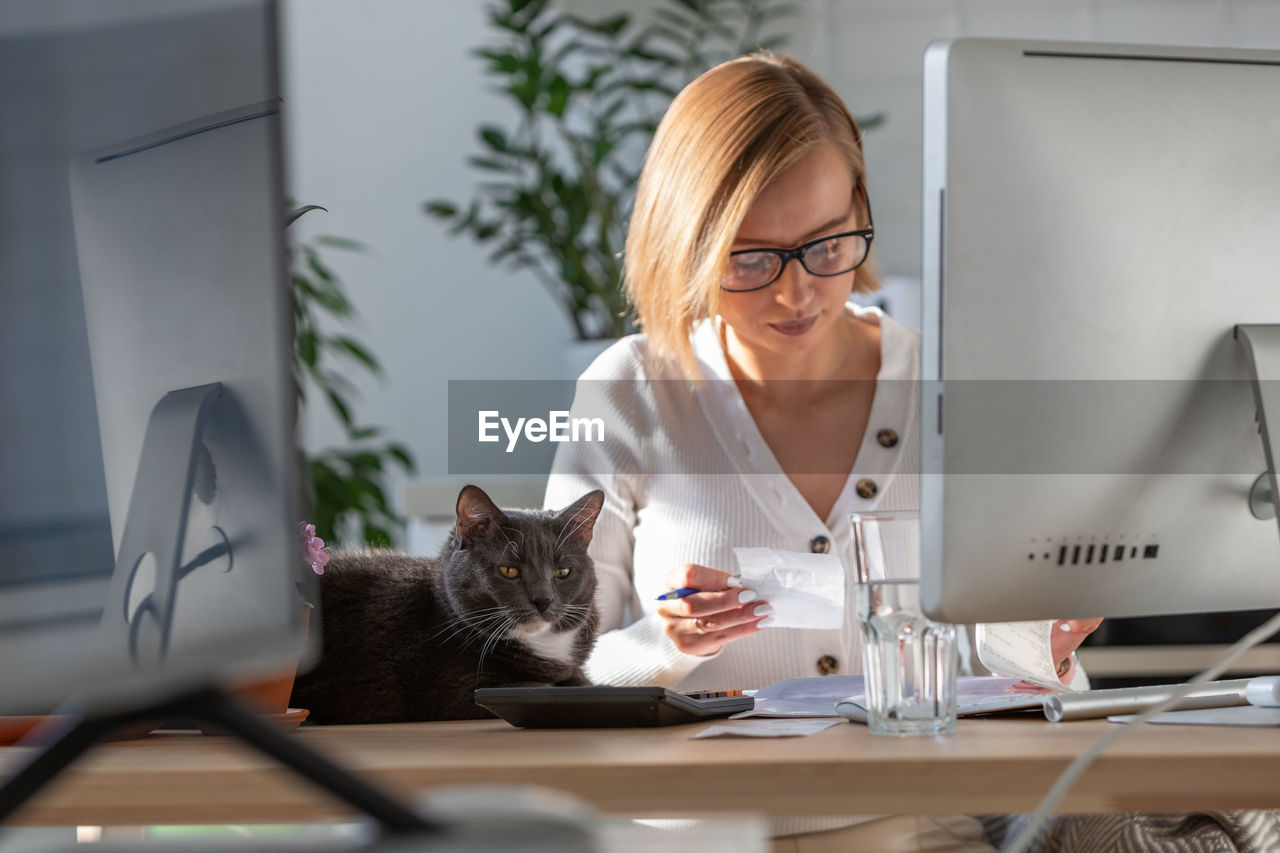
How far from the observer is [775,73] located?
1.47m

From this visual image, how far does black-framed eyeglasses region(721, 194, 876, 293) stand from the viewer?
1.37 m

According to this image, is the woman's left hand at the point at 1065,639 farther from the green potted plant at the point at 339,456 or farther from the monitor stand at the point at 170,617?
the green potted plant at the point at 339,456

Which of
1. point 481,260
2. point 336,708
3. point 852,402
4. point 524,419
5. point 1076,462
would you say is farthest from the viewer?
point 481,260

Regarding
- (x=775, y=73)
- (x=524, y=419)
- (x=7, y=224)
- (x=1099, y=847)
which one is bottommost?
(x=1099, y=847)

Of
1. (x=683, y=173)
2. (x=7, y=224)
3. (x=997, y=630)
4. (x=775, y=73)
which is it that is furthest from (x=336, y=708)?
(x=775, y=73)

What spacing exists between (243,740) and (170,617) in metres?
0.05

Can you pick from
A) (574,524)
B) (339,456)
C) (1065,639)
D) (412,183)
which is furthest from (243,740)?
(412,183)

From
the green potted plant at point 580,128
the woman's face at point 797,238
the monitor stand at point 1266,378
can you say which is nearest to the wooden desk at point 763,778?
the monitor stand at point 1266,378

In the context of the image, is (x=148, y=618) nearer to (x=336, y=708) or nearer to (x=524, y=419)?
(x=336, y=708)

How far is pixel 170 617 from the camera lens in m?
0.37

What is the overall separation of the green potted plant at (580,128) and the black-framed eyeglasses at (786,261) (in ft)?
4.10

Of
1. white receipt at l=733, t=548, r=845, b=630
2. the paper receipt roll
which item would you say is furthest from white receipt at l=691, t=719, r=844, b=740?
white receipt at l=733, t=548, r=845, b=630

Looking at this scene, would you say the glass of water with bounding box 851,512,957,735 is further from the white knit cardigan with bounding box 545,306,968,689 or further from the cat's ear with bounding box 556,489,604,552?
the white knit cardigan with bounding box 545,306,968,689

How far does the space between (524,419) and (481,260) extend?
146cm
